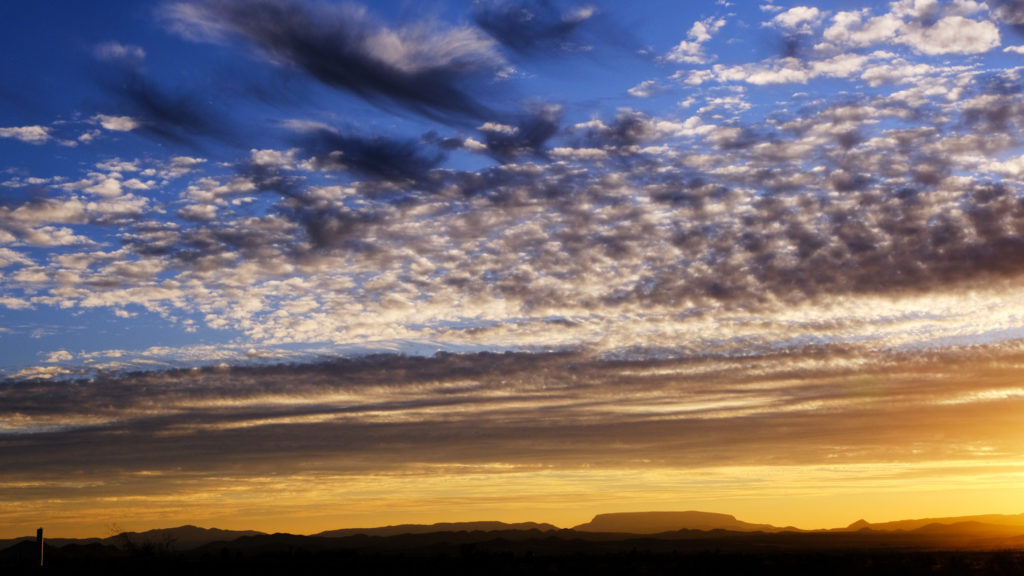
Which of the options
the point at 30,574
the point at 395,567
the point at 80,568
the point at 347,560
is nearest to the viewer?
the point at 30,574

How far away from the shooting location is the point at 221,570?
48.4 m

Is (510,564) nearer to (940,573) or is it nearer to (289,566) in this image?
(289,566)

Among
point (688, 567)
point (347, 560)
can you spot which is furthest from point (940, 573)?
point (347, 560)

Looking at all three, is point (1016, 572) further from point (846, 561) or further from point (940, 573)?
point (846, 561)

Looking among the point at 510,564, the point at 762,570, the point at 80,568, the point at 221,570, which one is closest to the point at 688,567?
the point at 762,570

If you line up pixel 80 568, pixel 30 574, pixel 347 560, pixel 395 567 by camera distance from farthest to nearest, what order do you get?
pixel 347 560
pixel 395 567
pixel 80 568
pixel 30 574

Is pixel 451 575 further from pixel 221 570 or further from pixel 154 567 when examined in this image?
pixel 154 567

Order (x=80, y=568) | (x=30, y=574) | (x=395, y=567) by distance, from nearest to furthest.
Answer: (x=30, y=574) < (x=80, y=568) < (x=395, y=567)

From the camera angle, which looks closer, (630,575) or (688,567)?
(630,575)

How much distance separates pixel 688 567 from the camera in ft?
176

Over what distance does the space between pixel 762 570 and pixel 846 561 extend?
9863mm

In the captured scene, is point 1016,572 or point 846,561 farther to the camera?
point 846,561

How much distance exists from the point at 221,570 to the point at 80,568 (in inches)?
267

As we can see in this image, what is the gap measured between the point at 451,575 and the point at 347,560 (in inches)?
486
